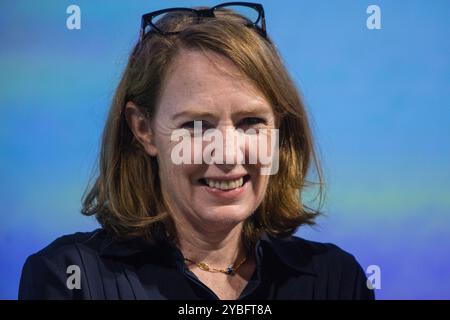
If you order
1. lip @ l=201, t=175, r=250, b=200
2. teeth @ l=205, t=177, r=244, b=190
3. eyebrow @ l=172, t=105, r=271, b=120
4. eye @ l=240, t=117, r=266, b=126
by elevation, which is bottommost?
lip @ l=201, t=175, r=250, b=200

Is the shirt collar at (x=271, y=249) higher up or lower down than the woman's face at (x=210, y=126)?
lower down

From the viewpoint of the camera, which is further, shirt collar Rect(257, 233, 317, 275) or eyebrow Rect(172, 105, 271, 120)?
shirt collar Rect(257, 233, 317, 275)

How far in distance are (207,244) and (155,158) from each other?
0.26 meters

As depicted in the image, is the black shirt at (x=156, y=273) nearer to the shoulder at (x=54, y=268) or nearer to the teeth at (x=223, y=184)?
the shoulder at (x=54, y=268)

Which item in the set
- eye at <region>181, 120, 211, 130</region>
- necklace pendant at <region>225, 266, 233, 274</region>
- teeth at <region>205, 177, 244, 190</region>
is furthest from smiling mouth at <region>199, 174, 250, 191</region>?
necklace pendant at <region>225, 266, 233, 274</region>

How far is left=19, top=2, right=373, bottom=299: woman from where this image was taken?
5.10 feet

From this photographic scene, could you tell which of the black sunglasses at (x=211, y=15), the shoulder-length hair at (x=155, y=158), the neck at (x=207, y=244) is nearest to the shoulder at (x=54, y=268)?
the shoulder-length hair at (x=155, y=158)

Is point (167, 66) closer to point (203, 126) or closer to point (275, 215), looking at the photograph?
point (203, 126)

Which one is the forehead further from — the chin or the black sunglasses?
the chin

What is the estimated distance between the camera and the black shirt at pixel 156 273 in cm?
155

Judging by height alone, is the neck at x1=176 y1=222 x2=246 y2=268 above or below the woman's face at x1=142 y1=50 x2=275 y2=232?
below

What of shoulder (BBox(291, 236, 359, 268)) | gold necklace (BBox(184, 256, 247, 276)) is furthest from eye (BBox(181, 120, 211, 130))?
shoulder (BBox(291, 236, 359, 268))

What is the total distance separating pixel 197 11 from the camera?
162cm

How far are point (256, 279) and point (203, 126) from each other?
416mm
